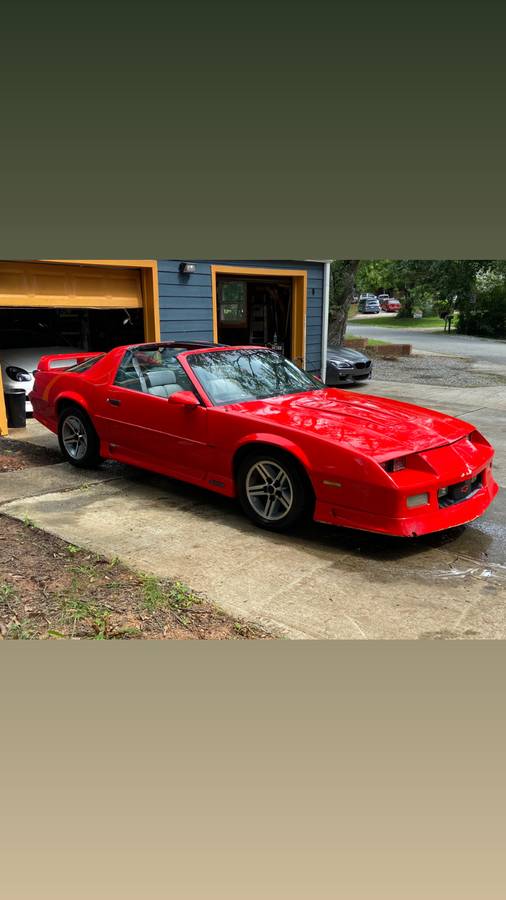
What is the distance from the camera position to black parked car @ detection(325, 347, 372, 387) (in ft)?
46.6

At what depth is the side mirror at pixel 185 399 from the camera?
532cm

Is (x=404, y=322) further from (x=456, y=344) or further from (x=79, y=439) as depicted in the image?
(x=79, y=439)

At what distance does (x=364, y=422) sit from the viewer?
192 inches

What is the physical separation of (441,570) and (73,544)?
2.64 m

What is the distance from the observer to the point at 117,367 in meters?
6.27

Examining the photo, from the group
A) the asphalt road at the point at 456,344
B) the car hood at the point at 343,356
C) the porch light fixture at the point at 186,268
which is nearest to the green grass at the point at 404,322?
the asphalt road at the point at 456,344

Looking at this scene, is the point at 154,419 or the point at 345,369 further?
the point at 345,369

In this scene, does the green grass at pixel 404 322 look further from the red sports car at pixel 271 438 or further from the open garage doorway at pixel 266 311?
the red sports car at pixel 271 438

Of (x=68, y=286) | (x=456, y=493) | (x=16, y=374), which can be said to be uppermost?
(x=68, y=286)

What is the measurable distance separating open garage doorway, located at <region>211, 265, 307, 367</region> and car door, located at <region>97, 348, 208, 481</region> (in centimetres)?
622

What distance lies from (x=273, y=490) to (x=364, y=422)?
898 mm

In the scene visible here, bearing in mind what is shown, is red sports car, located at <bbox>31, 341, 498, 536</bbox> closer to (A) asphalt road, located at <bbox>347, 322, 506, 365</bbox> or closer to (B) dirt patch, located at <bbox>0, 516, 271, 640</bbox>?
(B) dirt patch, located at <bbox>0, 516, 271, 640</bbox>

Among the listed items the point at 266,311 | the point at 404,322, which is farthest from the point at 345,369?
the point at 404,322

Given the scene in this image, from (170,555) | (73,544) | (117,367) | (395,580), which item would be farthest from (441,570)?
(117,367)
